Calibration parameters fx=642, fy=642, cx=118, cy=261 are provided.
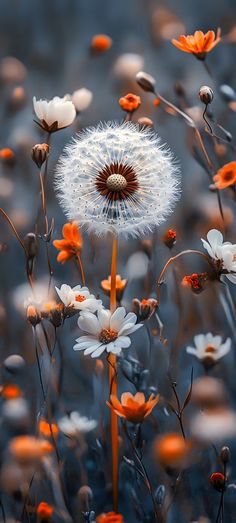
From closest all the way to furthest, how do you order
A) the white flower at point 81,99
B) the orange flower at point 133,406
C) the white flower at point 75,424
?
the orange flower at point 133,406 < the white flower at point 75,424 < the white flower at point 81,99

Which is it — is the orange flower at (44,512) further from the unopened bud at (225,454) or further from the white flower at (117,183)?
the white flower at (117,183)

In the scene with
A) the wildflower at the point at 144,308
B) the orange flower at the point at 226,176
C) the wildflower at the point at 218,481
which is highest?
the orange flower at the point at 226,176

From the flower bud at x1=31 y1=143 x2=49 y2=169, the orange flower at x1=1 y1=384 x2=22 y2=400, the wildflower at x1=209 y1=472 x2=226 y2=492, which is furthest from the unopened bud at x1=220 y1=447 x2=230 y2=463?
the flower bud at x1=31 y1=143 x2=49 y2=169

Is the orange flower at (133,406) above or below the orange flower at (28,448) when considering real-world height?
above

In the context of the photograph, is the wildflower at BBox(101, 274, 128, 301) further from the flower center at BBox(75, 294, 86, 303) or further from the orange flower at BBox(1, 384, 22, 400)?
the orange flower at BBox(1, 384, 22, 400)

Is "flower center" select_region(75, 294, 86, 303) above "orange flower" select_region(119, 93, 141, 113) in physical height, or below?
below

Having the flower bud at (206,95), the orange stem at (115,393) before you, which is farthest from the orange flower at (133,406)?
the flower bud at (206,95)
